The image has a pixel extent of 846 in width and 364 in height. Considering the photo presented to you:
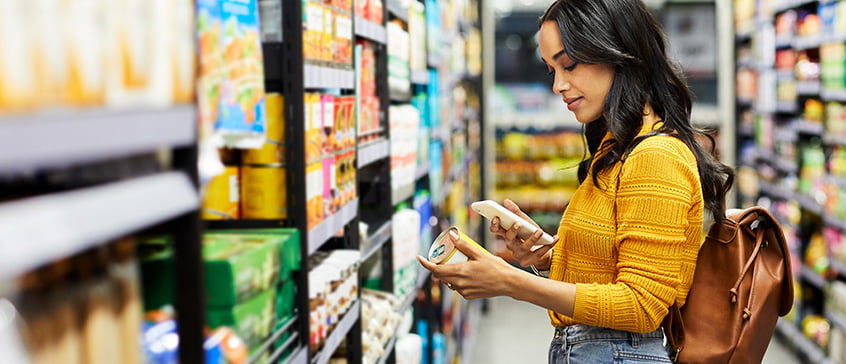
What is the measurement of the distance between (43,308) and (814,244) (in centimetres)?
592

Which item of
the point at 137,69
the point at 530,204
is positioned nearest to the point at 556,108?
the point at 530,204

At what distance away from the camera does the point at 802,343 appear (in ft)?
18.8

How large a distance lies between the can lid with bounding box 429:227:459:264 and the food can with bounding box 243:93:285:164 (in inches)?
15.8

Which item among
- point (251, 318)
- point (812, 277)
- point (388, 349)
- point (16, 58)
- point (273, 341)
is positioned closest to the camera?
point (16, 58)

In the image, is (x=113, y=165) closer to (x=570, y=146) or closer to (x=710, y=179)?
(x=710, y=179)

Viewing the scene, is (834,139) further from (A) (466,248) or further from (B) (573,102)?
(A) (466,248)

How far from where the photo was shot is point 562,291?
181 centimetres

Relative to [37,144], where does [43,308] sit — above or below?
below

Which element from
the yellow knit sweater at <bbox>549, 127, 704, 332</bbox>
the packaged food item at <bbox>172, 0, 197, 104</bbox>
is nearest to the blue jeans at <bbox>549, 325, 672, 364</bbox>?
the yellow knit sweater at <bbox>549, 127, 704, 332</bbox>

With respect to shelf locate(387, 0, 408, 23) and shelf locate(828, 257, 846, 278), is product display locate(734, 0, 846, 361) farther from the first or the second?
shelf locate(387, 0, 408, 23)

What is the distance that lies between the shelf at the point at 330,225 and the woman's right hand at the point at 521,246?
379 millimetres

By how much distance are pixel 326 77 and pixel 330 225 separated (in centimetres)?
35

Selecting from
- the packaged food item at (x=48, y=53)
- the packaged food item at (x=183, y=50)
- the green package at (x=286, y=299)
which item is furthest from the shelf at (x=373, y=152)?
the packaged food item at (x=48, y=53)

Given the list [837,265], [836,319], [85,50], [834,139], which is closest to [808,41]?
[834,139]
